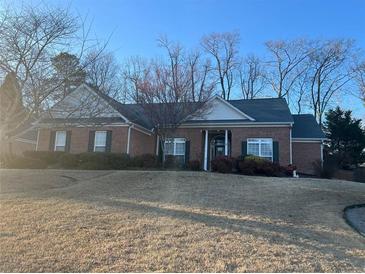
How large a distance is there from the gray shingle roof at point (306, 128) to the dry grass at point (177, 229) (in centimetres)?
1137

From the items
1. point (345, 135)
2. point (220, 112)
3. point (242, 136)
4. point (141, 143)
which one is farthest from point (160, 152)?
point (345, 135)

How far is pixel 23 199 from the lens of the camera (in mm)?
10977

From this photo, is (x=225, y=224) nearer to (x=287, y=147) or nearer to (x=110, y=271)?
(x=110, y=271)

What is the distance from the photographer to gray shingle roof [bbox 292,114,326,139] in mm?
24156

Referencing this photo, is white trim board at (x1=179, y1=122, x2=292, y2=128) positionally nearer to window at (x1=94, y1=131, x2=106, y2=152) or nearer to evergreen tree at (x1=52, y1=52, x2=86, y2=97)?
window at (x1=94, y1=131, x2=106, y2=152)

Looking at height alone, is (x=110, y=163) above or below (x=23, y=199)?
above

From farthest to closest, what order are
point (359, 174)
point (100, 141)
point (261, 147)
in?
point (359, 174)
point (100, 141)
point (261, 147)

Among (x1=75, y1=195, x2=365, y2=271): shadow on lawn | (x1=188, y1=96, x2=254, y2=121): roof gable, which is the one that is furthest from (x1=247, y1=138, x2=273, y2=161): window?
(x1=75, y1=195, x2=365, y2=271): shadow on lawn

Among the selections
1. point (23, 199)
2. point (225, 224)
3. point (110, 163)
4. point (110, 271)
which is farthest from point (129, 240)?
point (110, 163)

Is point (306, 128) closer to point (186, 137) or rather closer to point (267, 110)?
point (267, 110)

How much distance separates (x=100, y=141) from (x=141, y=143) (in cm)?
267

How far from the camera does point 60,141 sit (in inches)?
949

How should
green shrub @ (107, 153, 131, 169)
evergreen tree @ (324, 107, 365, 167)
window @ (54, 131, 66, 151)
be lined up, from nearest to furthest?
green shrub @ (107, 153, 131, 169)
window @ (54, 131, 66, 151)
evergreen tree @ (324, 107, 365, 167)

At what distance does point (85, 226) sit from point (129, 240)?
1.41 metres
